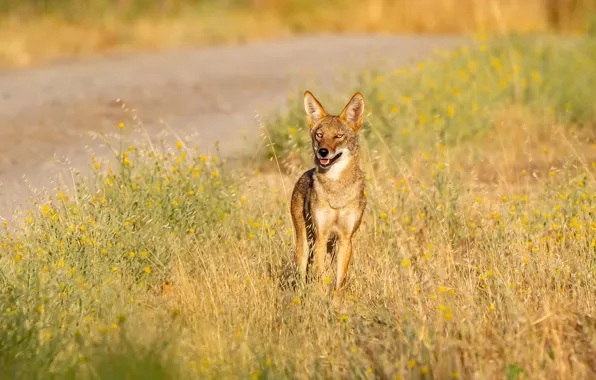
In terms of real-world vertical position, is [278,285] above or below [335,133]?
below

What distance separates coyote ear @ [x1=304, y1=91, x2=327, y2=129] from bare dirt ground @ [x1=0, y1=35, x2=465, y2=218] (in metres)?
2.59

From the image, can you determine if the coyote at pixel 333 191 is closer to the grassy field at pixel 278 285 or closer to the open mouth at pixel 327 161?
the open mouth at pixel 327 161

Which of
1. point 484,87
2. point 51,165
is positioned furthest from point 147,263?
point 484,87

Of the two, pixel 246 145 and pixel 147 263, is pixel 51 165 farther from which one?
pixel 147 263

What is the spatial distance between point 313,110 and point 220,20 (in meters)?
17.7

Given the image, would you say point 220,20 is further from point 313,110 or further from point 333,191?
point 333,191

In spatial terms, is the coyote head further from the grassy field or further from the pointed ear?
the grassy field

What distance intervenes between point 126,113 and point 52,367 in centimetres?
821

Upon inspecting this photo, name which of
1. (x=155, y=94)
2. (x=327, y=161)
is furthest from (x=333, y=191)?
(x=155, y=94)

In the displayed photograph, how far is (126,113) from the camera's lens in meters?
12.8

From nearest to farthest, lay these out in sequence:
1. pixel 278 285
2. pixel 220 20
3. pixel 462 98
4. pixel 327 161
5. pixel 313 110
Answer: pixel 327 161 < pixel 278 285 < pixel 313 110 < pixel 462 98 < pixel 220 20

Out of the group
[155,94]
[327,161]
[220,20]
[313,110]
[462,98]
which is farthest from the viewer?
[220,20]

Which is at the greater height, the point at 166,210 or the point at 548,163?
the point at 166,210

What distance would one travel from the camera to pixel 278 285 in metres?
6.42
